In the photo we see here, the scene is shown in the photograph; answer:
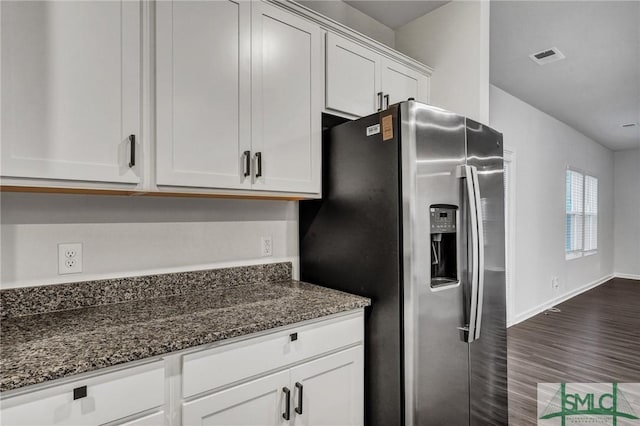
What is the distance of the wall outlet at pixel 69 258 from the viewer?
1.44m

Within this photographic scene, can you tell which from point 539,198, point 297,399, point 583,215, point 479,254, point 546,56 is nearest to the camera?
point 297,399

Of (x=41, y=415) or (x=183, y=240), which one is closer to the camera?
(x=41, y=415)

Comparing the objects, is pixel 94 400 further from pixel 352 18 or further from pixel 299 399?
pixel 352 18

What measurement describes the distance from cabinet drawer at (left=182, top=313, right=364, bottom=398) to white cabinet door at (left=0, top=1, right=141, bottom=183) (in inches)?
27.9

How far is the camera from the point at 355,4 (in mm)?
2518

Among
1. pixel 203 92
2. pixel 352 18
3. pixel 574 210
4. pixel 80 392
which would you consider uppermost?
pixel 352 18

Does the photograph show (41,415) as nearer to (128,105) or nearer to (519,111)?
(128,105)

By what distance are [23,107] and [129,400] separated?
95 cm

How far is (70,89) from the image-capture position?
3.96ft

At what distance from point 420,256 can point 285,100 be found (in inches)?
38.0

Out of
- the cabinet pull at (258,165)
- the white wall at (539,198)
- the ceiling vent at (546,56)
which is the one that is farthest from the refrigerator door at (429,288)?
the white wall at (539,198)

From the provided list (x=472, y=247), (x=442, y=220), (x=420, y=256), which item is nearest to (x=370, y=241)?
(x=420, y=256)

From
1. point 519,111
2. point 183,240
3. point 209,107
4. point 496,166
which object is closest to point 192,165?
point 209,107

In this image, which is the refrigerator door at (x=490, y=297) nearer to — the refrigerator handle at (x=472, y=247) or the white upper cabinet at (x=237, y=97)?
the refrigerator handle at (x=472, y=247)
